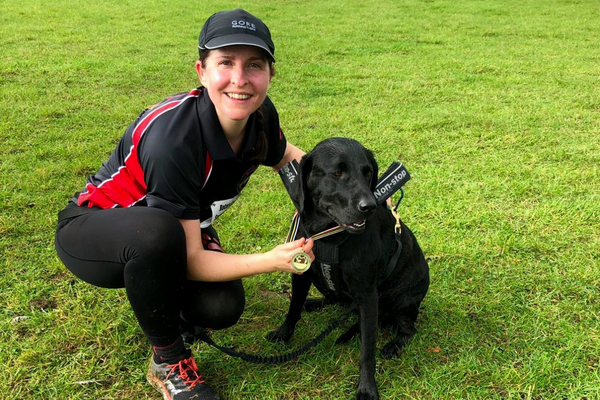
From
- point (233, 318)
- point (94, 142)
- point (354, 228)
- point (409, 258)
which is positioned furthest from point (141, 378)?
point (94, 142)

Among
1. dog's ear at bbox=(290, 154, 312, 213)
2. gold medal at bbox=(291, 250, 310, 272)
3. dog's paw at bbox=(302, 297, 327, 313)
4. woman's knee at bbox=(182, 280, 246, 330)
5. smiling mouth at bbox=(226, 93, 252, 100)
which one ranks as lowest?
dog's paw at bbox=(302, 297, 327, 313)

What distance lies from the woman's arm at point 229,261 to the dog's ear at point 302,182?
0.30 meters

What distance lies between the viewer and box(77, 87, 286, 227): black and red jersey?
87.6 inches

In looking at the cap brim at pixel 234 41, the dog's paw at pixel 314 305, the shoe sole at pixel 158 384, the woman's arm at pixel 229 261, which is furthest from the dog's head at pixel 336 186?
the shoe sole at pixel 158 384

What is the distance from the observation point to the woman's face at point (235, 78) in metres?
2.25

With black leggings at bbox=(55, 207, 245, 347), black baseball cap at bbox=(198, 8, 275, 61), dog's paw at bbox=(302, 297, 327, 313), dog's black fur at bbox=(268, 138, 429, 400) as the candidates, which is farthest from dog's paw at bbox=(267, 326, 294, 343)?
black baseball cap at bbox=(198, 8, 275, 61)

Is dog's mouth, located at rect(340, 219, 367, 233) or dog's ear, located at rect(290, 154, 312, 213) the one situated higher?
dog's ear, located at rect(290, 154, 312, 213)

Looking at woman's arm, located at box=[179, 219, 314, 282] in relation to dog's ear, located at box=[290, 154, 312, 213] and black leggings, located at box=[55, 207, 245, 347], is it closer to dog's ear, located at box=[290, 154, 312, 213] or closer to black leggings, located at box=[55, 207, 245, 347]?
black leggings, located at box=[55, 207, 245, 347]

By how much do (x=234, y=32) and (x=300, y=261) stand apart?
42.6 inches

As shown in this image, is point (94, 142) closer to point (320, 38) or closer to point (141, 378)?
point (141, 378)

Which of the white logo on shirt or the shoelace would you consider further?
the white logo on shirt

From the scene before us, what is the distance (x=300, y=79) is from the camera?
848 centimetres

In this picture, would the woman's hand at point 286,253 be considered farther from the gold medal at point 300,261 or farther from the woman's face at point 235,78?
the woman's face at point 235,78

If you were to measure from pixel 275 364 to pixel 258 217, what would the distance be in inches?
67.5
